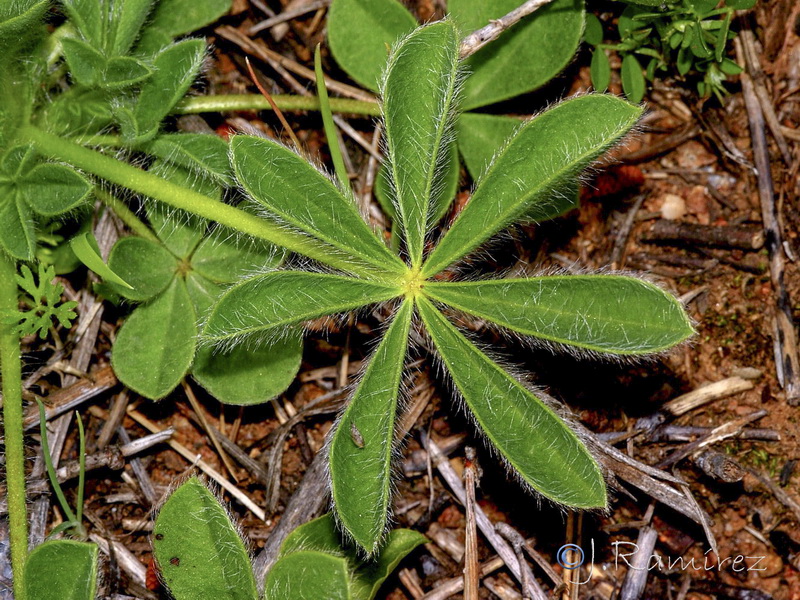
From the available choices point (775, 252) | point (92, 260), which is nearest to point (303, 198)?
point (92, 260)

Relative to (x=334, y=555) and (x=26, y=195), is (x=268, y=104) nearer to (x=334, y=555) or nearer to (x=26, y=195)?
(x=26, y=195)

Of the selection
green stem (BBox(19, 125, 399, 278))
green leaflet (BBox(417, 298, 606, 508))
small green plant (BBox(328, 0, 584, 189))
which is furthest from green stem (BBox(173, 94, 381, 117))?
green leaflet (BBox(417, 298, 606, 508))

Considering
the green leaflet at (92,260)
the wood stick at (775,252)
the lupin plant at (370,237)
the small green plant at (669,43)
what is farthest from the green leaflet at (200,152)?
the wood stick at (775,252)

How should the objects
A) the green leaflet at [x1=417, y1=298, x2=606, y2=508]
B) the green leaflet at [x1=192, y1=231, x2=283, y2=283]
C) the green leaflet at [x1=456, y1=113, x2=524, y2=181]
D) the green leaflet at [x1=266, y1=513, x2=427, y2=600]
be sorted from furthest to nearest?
the green leaflet at [x1=456, y1=113, x2=524, y2=181] → the green leaflet at [x1=192, y1=231, x2=283, y2=283] → the green leaflet at [x1=266, y1=513, x2=427, y2=600] → the green leaflet at [x1=417, y1=298, x2=606, y2=508]

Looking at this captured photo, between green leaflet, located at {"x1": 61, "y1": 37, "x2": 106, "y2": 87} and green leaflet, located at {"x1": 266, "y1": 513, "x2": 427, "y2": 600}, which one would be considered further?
green leaflet, located at {"x1": 61, "y1": 37, "x2": 106, "y2": 87}

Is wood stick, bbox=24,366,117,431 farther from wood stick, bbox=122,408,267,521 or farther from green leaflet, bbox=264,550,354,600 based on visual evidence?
green leaflet, bbox=264,550,354,600
